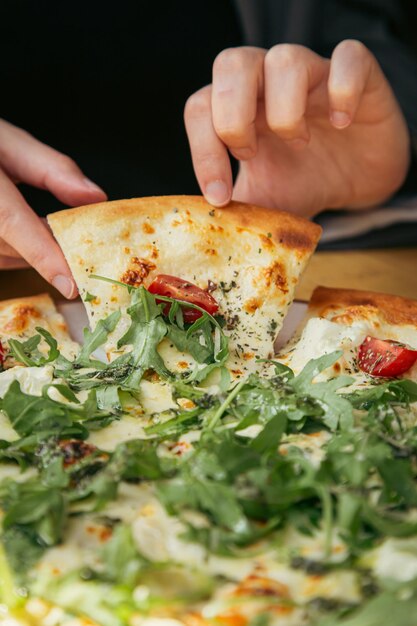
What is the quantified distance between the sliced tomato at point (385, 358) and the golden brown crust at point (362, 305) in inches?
8.3

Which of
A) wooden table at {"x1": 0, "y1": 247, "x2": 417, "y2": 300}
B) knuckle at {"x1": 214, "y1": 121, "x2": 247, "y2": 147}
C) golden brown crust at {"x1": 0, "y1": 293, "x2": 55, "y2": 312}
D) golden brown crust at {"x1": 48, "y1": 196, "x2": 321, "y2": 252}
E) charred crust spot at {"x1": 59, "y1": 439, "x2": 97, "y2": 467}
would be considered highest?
knuckle at {"x1": 214, "y1": 121, "x2": 247, "y2": 147}

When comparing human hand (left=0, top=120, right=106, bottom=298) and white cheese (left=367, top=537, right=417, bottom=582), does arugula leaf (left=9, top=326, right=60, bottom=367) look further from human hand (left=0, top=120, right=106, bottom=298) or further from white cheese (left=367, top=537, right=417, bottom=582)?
white cheese (left=367, top=537, right=417, bottom=582)

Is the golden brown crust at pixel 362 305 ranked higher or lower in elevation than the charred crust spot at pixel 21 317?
higher

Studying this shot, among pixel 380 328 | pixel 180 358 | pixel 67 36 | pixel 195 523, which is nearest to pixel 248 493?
pixel 195 523

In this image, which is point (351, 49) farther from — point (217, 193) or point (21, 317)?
point (21, 317)

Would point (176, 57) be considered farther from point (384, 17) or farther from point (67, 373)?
point (67, 373)

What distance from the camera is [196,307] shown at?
89.6 inches

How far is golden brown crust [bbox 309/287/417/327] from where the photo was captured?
2.48 metres

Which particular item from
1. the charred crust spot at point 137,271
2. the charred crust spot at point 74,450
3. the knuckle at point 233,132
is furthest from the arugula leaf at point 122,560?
the knuckle at point 233,132

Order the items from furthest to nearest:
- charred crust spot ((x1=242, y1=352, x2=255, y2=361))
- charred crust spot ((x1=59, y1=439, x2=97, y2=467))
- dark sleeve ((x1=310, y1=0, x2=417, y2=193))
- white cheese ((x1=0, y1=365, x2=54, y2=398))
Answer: dark sleeve ((x1=310, y1=0, x2=417, y2=193)) → charred crust spot ((x1=242, y1=352, x2=255, y2=361)) → white cheese ((x1=0, y1=365, x2=54, y2=398)) → charred crust spot ((x1=59, y1=439, x2=97, y2=467))

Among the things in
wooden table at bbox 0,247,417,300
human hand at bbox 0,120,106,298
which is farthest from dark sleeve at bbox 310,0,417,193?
human hand at bbox 0,120,106,298

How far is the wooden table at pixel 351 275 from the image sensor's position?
3252 millimetres

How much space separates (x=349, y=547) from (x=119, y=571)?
422 mm

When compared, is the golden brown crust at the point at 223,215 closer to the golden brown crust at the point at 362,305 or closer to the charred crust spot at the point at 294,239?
the charred crust spot at the point at 294,239
